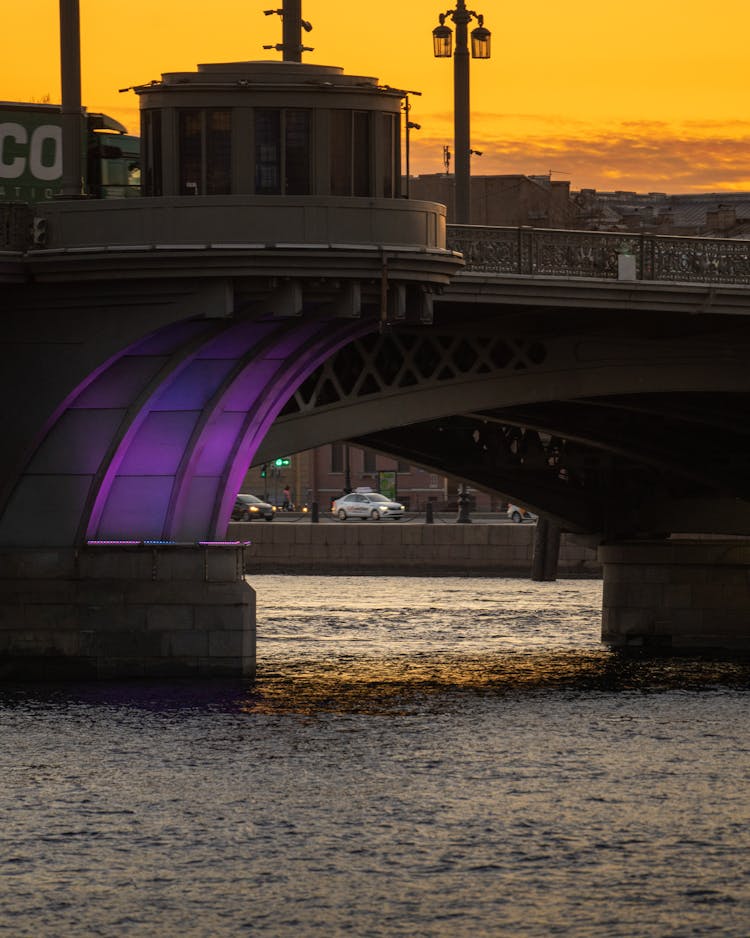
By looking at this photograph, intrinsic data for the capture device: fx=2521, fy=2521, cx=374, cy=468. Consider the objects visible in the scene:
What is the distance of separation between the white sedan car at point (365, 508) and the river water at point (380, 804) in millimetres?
48709

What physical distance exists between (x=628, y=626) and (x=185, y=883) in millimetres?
33363

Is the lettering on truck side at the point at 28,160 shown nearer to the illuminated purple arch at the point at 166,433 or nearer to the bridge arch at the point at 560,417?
the illuminated purple arch at the point at 166,433

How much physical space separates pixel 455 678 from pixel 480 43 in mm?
12635

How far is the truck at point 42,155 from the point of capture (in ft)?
150

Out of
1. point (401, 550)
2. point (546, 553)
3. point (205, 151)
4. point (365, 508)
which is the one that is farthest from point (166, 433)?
point (365, 508)

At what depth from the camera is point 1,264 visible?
1631 inches

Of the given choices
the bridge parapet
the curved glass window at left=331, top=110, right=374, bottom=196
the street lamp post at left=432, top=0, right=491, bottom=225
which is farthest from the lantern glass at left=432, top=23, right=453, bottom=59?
the bridge parapet

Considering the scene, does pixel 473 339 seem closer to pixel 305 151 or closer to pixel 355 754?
pixel 305 151

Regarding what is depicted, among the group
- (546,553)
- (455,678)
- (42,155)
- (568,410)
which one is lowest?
(546,553)

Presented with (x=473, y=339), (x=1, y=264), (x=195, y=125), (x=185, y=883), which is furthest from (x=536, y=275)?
(x=185, y=883)

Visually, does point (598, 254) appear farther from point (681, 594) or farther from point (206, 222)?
point (681, 594)

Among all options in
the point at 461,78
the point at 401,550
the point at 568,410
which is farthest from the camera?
the point at 401,550

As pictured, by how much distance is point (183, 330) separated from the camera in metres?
42.3

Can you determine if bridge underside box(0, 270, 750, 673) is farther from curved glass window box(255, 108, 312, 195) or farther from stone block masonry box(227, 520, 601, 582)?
stone block masonry box(227, 520, 601, 582)
